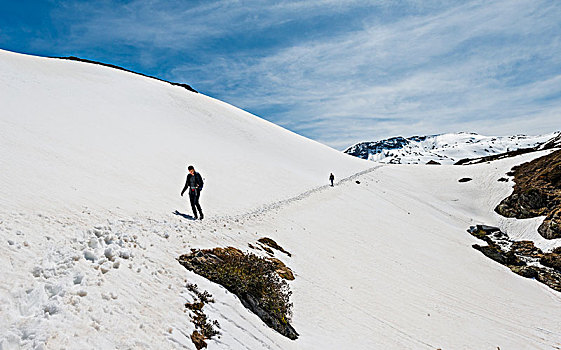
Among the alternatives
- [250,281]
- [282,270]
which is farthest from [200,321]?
[282,270]

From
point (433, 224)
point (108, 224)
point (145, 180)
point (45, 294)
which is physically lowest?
point (45, 294)

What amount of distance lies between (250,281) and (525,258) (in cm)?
3041

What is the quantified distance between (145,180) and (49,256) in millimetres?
14964

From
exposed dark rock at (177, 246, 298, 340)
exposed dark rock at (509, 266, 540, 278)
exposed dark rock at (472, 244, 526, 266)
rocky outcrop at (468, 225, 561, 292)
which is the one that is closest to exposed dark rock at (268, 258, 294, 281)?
exposed dark rock at (177, 246, 298, 340)

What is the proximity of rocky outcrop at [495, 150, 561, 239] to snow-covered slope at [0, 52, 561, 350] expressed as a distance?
1.57 m

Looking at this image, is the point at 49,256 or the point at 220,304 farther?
the point at 220,304

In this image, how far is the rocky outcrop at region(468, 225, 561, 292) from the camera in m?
25.2

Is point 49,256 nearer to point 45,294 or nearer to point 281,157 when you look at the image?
point 45,294

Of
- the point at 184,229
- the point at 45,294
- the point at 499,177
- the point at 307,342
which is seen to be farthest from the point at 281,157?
the point at 45,294

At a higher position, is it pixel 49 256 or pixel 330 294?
pixel 330 294

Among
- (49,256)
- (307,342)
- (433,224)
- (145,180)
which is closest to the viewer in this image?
(49,256)

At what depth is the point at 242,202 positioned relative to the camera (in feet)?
83.0

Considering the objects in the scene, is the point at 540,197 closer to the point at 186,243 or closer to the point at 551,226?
the point at 551,226

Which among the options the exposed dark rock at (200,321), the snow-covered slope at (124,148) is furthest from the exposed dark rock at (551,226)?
the exposed dark rock at (200,321)
